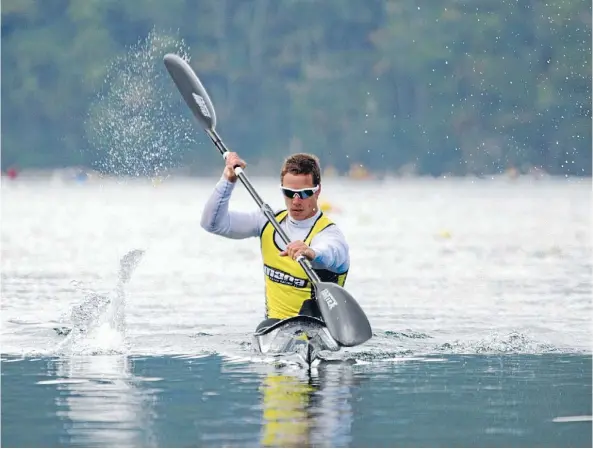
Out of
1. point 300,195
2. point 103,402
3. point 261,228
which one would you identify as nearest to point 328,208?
point 261,228

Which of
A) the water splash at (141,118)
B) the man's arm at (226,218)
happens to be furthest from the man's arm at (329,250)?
the water splash at (141,118)

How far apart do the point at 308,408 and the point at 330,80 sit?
198 ft

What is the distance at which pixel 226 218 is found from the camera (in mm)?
10047

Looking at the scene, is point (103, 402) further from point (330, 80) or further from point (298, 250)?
point (330, 80)

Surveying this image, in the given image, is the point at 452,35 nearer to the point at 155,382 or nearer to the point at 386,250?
the point at 386,250

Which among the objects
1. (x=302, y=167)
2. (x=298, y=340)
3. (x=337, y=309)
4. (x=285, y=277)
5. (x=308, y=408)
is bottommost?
(x=308, y=408)

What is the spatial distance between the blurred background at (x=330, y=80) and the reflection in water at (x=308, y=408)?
5111cm

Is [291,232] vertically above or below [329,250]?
above

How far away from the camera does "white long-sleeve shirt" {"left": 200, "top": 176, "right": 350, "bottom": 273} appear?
986cm

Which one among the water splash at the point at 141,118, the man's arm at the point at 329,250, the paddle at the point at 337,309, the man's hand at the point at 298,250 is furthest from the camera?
the water splash at the point at 141,118

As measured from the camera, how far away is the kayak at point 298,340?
991cm

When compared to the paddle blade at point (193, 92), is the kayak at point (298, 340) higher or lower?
lower

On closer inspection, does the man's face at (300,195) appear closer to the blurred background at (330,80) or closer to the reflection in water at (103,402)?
the reflection in water at (103,402)

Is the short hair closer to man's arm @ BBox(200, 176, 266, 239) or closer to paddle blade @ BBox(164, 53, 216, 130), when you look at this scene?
man's arm @ BBox(200, 176, 266, 239)
